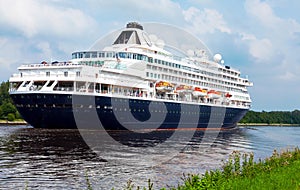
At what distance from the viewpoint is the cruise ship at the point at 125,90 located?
42969 millimetres

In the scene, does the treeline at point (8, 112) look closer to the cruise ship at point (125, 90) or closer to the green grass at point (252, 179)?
the cruise ship at point (125, 90)

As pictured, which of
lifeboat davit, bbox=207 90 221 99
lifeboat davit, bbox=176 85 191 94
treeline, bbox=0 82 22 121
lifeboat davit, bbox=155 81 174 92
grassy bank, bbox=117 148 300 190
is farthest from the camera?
treeline, bbox=0 82 22 121

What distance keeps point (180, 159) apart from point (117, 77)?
23906mm

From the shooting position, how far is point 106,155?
26719mm

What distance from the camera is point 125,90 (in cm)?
A: 4959

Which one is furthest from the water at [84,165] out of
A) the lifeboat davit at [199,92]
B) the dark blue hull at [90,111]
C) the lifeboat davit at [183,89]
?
the lifeboat davit at [199,92]

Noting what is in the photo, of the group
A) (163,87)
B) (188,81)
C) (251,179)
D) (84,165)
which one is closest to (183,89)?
(188,81)

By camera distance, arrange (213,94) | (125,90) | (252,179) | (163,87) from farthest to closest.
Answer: (213,94)
(163,87)
(125,90)
(252,179)

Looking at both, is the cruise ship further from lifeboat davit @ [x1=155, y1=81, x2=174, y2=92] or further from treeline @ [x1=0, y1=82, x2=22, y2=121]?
treeline @ [x1=0, y1=82, x2=22, y2=121]

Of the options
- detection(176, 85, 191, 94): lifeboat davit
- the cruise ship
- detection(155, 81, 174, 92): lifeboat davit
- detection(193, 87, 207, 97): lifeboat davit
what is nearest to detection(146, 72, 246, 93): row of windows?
the cruise ship

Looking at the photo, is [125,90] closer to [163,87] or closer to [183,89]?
[163,87]

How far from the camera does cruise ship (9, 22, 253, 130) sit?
42969 mm

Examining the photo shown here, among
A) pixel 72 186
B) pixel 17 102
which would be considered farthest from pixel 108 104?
pixel 72 186

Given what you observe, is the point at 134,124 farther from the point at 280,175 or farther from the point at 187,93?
the point at 280,175
